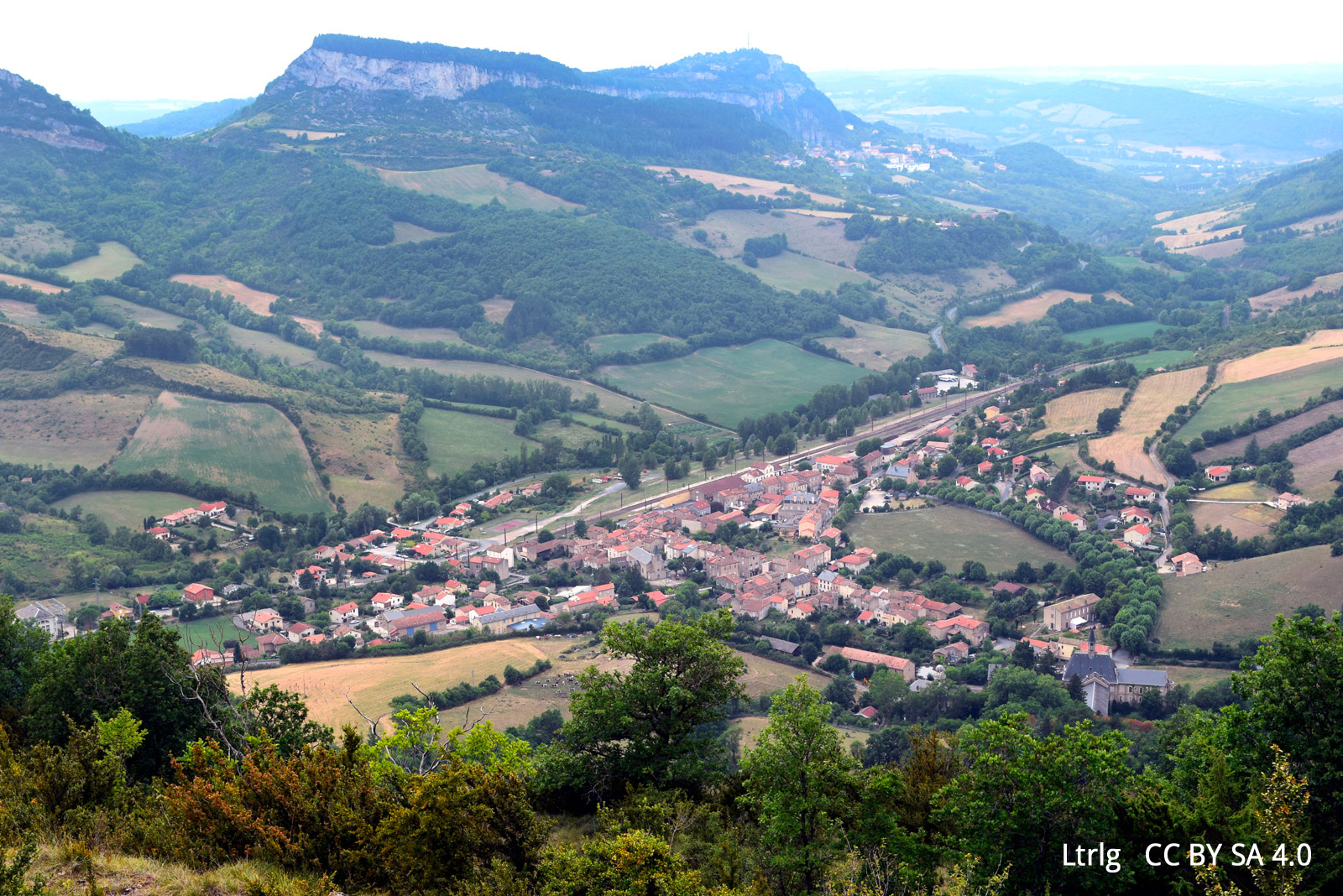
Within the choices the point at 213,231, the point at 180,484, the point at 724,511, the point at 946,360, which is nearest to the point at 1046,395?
the point at 946,360

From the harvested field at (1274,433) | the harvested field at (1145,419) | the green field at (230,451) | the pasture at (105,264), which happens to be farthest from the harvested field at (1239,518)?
the pasture at (105,264)

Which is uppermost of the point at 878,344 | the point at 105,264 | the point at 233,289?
the point at 105,264

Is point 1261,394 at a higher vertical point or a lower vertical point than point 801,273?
lower

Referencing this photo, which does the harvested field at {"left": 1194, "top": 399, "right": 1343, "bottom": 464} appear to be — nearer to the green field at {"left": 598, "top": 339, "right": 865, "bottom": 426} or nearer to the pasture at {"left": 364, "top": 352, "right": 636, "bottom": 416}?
the green field at {"left": 598, "top": 339, "right": 865, "bottom": 426}

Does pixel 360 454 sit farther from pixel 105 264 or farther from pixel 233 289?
pixel 105 264

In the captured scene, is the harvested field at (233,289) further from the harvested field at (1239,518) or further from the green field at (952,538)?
the harvested field at (1239,518)

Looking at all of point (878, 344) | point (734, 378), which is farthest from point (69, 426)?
point (878, 344)
